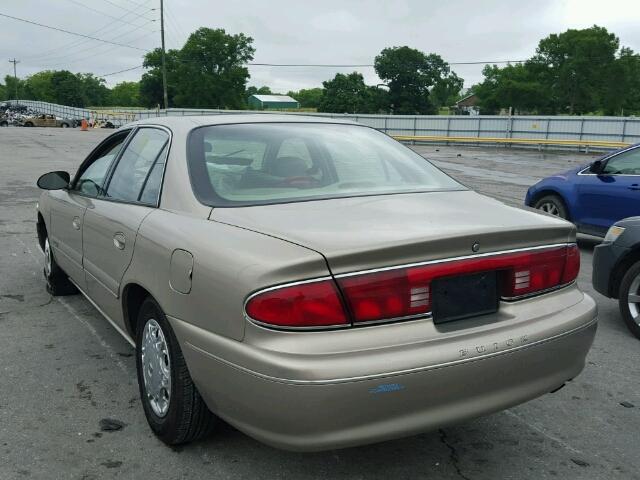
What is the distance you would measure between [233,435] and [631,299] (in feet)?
10.6

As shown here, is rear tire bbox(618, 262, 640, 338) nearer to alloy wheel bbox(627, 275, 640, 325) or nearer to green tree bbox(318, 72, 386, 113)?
alloy wheel bbox(627, 275, 640, 325)

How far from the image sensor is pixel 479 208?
2.85 m

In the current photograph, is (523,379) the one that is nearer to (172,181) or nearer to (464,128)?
(172,181)

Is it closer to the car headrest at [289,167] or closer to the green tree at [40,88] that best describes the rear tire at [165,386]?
the car headrest at [289,167]

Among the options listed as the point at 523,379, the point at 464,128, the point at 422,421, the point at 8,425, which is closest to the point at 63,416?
the point at 8,425

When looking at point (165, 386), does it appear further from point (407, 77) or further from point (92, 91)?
point (92, 91)

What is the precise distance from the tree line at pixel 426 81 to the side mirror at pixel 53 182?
84619 millimetres

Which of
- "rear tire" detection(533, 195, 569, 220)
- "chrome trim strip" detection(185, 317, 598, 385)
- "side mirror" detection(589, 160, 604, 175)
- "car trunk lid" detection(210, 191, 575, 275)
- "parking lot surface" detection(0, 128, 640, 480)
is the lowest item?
"parking lot surface" detection(0, 128, 640, 480)

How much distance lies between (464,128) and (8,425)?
118ft

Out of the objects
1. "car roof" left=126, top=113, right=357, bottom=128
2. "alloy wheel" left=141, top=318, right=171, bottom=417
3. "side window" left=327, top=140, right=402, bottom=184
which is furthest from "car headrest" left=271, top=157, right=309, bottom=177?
"alloy wheel" left=141, top=318, right=171, bottom=417

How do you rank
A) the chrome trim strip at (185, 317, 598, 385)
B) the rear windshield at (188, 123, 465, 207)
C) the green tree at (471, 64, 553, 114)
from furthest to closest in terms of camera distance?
the green tree at (471, 64, 553, 114), the rear windshield at (188, 123, 465, 207), the chrome trim strip at (185, 317, 598, 385)

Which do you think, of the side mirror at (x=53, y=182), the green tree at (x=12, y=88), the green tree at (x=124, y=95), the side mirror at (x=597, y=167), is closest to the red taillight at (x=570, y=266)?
the side mirror at (x=53, y=182)

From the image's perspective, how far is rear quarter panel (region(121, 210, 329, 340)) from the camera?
2.21 m

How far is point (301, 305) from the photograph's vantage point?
219 centimetres
